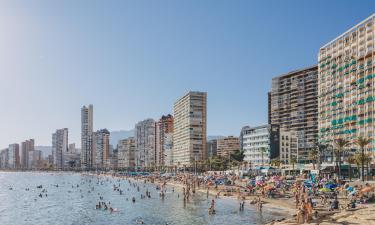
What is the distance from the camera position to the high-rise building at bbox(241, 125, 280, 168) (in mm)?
154000

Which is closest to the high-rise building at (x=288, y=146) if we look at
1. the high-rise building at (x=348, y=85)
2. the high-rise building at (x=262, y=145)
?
the high-rise building at (x=262, y=145)

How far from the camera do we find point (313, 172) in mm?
101250

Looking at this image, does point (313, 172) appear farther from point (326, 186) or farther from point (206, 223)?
point (206, 223)

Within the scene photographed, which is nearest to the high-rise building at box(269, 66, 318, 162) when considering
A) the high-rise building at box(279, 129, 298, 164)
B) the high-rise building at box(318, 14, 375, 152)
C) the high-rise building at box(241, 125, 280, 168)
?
the high-rise building at box(279, 129, 298, 164)

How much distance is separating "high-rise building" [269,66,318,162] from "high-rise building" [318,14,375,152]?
103 feet

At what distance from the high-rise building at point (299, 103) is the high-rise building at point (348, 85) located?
3147 cm

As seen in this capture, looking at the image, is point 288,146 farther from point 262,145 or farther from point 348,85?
point 348,85

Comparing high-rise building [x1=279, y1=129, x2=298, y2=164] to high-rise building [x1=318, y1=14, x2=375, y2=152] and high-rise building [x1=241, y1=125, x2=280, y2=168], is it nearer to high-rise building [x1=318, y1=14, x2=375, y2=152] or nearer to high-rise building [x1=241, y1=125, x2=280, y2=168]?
high-rise building [x1=241, y1=125, x2=280, y2=168]

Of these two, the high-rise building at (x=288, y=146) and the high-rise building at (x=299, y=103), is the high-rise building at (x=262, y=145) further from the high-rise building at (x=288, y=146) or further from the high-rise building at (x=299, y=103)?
the high-rise building at (x=299, y=103)

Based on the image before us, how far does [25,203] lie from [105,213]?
3339cm

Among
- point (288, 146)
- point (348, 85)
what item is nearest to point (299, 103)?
point (288, 146)

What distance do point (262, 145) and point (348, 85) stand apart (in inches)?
1667

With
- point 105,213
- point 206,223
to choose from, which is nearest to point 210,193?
point 105,213

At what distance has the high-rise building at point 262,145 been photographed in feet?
505
